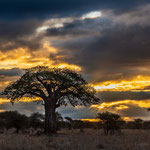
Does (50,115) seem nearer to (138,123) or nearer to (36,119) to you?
(36,119)

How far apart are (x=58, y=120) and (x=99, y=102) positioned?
95.6 feet

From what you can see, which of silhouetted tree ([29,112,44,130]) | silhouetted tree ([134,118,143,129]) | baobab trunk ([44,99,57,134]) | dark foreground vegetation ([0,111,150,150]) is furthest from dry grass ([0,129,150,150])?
silhouetted tree ([134,118,143,129])

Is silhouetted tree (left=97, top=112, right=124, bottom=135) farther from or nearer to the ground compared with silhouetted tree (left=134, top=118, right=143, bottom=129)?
farther from the ground

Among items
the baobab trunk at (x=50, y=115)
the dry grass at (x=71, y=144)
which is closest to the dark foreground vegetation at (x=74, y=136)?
the dry grass at (x=71, y=144)

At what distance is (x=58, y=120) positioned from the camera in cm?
6281

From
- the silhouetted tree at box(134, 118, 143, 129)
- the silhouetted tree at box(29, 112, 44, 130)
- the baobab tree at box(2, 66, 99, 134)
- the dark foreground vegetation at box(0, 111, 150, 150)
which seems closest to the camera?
the dark foreground vegetation at box(0, 111, 150, 150)

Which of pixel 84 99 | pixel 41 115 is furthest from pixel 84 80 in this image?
pixel 41 115

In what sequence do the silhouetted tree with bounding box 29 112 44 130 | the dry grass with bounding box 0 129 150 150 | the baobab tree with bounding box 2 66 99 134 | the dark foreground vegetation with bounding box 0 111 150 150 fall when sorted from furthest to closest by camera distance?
the silhouetted tree with bounding box 29 112 44 130 → the baobab tree with bounding box 2 66 99 134 → the dark foreground vegetation with bounding box 0 111 150 150 → the dry grass with bounding box 0 129 150 150

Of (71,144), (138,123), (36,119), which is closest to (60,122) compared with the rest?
(36,119)

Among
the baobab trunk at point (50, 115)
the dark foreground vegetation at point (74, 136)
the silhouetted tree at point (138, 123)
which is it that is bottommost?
the silhouetted tree at point (138, 123)

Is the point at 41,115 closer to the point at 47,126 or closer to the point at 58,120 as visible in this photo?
the point at 58,120

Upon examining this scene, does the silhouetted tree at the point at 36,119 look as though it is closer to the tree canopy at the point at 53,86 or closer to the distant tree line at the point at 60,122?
the distant tree line at the point at 60,122

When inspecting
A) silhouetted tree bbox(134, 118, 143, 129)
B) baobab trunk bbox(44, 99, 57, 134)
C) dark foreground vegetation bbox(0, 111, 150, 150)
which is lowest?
silhouetted tree bbox(134, 118, 143, 129)

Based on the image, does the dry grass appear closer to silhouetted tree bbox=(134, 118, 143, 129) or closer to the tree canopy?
the tree canopy
